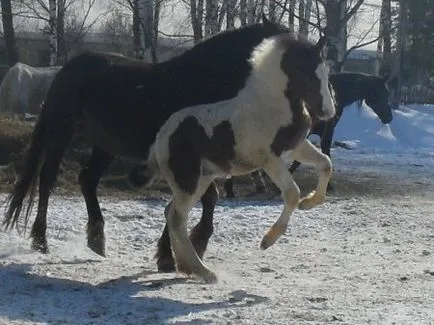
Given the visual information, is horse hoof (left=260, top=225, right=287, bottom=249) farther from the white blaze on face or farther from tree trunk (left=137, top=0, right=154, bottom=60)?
tree trunk (left=137, top=0, right=154, bottom=60)

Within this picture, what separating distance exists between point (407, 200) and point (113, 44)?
3653cm

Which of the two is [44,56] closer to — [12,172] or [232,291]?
[12,172]

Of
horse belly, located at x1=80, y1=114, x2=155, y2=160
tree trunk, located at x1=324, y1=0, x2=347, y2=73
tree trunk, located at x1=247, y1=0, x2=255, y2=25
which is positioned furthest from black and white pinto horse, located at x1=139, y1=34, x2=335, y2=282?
tree trunk, located at x1=247, y1=0, x2=255, y2=25

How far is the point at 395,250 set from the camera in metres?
8.81

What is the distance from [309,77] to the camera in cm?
667

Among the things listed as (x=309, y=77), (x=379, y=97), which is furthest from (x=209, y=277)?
(x=379, y=97)

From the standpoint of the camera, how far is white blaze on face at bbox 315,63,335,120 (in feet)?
21.7

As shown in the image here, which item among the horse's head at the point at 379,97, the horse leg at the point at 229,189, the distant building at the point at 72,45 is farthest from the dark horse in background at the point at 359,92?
the distant building at the point at 72,45

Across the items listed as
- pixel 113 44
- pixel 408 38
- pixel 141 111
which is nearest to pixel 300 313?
pixel 141 111

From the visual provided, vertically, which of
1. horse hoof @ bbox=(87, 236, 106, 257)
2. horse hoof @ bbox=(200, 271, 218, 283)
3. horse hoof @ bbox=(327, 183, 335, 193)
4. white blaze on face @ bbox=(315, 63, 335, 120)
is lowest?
horse hoof @ bbox=(327, 183, 335, 193)

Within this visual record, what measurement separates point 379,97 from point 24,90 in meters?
10.3

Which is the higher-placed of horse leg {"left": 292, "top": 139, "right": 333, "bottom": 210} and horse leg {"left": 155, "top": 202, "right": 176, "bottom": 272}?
horse leg {"left": 292, "top": 139, "right": 333, "bottom": 210}

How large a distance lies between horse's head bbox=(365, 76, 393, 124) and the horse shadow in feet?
31.5

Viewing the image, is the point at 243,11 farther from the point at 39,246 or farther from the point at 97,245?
the point at 39,246
